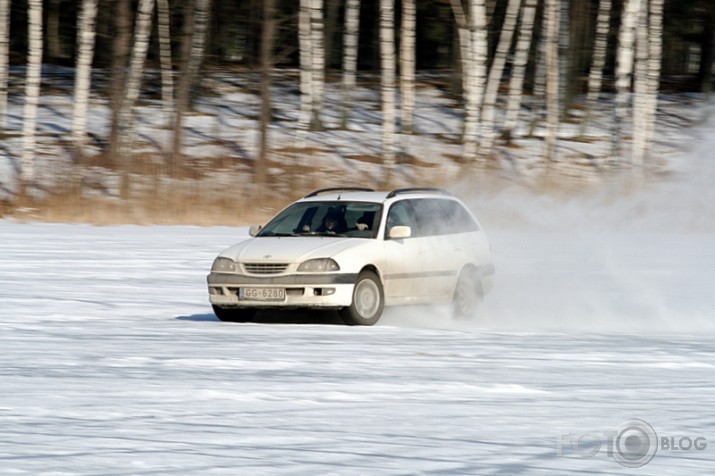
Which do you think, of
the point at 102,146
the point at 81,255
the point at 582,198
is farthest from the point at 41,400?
the point at 102,146

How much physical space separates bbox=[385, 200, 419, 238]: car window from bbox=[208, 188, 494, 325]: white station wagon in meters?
0.01

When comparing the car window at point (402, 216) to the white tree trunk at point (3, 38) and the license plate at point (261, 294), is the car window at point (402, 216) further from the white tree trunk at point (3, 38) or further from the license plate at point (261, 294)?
the white tree trunk at point (3, 38)

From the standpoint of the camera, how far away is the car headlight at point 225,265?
1262 centimetres

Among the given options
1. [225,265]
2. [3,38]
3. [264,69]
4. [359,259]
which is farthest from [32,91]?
[359,259]

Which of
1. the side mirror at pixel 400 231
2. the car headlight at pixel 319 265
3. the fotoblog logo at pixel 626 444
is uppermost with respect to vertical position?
the fotoblog logo at pixel 626 444

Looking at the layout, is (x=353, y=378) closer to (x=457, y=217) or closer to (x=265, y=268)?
(x=265, y=268)

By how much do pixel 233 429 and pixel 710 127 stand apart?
41.1m

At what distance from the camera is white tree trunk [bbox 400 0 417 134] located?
32438mm

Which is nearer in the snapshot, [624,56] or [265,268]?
[265,268]

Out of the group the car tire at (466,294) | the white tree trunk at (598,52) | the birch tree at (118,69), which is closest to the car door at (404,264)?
the car tire at (466,294)

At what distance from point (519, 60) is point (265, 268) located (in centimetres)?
2507

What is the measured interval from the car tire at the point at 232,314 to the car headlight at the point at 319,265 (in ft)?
2.57

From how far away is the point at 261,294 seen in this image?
486 inches

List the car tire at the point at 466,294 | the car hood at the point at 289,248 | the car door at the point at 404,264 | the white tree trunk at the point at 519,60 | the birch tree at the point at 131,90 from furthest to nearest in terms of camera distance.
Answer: the white tree trunk at the point at 519,60 < the birch tree at the point at 131,90 < the car tire at the point at 466,294 < the car door at the point at 404,264 < the car hood at the point at 289,248
